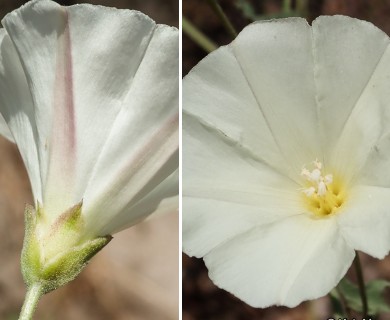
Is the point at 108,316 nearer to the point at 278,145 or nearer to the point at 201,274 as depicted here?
the point at 201,274

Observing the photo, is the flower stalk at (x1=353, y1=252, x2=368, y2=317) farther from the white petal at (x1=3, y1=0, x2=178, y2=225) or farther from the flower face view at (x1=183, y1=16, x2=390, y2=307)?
the white petal at (x1=3, y1=0, x2=178, y2=225)

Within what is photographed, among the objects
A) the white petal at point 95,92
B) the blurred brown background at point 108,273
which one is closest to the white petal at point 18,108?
the white petal at point 95,92

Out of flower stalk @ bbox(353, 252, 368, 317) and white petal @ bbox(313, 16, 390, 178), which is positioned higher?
white petal @ bbox(313, 16, 390, 178)

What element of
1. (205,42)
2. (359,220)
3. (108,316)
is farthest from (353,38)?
(108,316)

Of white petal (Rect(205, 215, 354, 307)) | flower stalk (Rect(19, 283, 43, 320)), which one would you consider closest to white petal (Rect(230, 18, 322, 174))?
white petal (Rect(205, 215, 354, 307))

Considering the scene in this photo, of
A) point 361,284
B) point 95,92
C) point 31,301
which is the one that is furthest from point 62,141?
point 361,284

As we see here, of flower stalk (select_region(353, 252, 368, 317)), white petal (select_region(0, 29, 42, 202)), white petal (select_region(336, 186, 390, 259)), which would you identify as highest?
white petal (select_region(0, 29, 42, 202))
